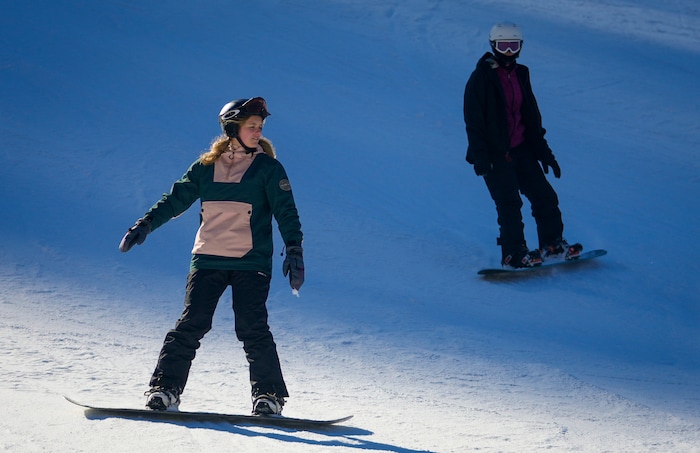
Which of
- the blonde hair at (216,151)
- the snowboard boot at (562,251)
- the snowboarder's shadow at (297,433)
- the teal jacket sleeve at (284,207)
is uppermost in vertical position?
the blonde hair at (216,151)

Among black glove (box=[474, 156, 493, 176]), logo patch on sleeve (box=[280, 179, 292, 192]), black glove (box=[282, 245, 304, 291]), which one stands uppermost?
black glove (box=[474, 156, 493, 176])

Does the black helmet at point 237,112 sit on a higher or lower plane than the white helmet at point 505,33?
lower

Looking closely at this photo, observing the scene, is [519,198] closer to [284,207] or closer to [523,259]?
[523,259]

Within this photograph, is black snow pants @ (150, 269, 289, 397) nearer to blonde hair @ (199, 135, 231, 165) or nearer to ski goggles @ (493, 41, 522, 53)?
blonde hair @ (199, 135, 231, 165)

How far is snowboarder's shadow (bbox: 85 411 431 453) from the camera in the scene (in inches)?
165

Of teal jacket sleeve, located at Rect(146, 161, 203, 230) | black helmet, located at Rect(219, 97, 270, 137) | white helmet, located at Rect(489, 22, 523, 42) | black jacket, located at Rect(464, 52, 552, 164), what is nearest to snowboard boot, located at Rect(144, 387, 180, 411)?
teal jacket sleeve, located at Rect(146, 161, 203, 230)

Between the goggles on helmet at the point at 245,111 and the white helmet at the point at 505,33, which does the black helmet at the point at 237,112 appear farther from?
the white helmet at the point at 505,33

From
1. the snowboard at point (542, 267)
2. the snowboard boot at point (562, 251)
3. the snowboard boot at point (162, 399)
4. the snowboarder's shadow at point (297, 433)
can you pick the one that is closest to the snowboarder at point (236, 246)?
the snowboard boot at point (162, 399)

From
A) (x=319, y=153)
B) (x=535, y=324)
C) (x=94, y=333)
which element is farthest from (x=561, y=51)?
(x=94, y=333)

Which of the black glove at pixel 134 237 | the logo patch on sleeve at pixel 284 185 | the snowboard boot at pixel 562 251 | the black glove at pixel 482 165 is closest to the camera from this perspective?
the black glove at pixel 134 237

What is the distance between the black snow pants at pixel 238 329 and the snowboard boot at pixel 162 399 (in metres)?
0.05

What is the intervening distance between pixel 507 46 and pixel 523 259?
1620mm

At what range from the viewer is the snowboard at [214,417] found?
430 cm

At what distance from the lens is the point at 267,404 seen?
177 inches
